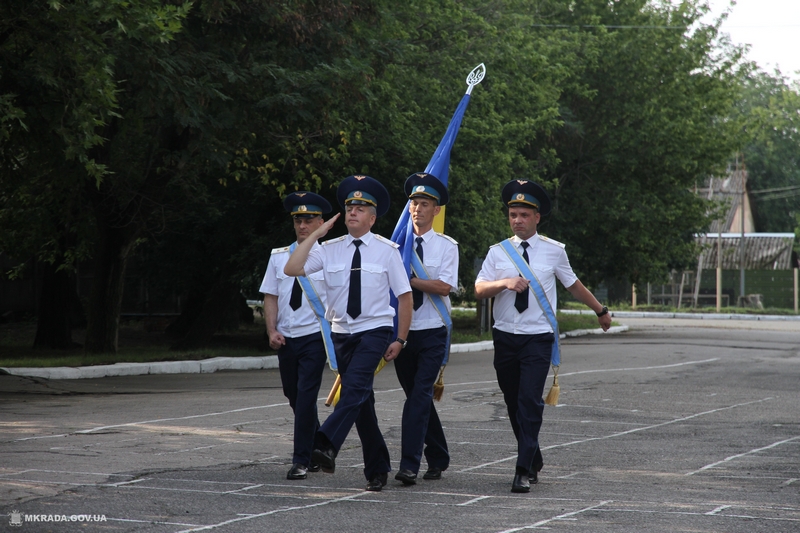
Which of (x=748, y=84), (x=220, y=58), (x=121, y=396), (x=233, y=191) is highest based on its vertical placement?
(x=748, y=84)

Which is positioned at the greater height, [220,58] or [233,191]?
[220,58]

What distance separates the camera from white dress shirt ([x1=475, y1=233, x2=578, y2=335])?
7273 millimetres

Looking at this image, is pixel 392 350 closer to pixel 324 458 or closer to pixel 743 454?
pixel 324 458

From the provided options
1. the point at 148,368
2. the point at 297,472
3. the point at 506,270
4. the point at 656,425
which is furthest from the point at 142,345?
the point at 506,270

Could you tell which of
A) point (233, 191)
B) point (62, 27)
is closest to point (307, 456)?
point (62, 27)

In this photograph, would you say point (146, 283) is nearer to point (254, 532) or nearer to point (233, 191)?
point (233, 191)

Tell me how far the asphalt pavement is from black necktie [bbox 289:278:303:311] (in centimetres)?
120

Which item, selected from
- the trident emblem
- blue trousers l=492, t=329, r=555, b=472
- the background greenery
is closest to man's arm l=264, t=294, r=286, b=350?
blue trousers l=492, t=329, r=555, b=472

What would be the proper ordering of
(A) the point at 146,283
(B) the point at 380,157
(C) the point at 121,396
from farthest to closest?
(A) the point at 146,283, (B) the point at 380,157, (C) the point at 121,396

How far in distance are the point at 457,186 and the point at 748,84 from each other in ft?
241

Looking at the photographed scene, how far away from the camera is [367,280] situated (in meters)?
6.97

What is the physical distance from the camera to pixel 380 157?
19.3 m

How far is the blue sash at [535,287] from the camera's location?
7289mm

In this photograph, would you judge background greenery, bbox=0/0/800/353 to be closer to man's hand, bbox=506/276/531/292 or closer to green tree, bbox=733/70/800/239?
man's hand, bbox=506/276/531/292
